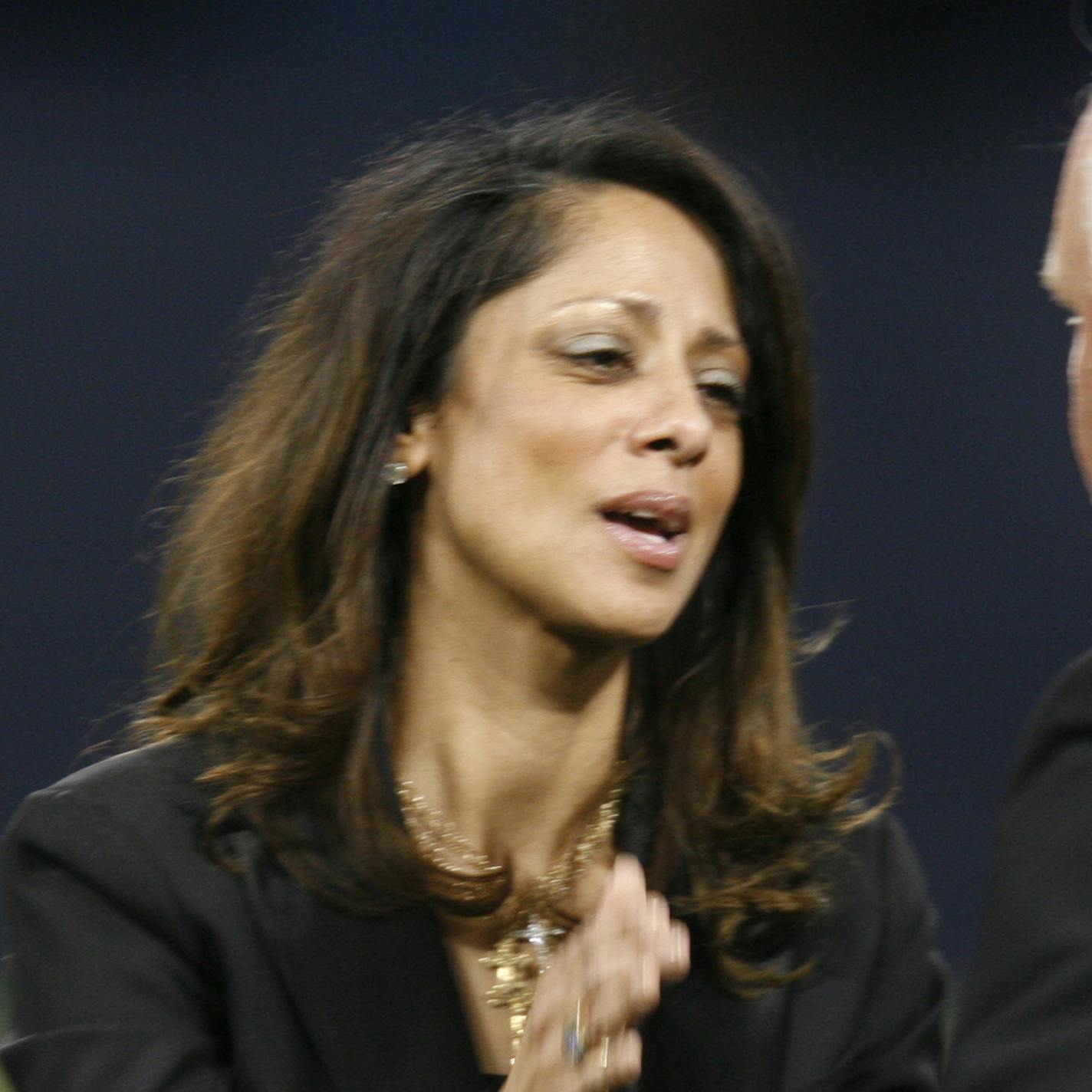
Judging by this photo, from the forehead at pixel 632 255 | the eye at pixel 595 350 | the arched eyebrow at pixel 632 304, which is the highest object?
the forehead at pixel 632 255

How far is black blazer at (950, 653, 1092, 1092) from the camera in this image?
763 mm

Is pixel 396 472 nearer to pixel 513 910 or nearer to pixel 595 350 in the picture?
pixel 595 350

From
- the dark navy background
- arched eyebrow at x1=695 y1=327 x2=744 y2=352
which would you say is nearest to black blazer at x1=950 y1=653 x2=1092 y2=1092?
arched eyebrow at x1=695 y1=327 x2=744 y2=352

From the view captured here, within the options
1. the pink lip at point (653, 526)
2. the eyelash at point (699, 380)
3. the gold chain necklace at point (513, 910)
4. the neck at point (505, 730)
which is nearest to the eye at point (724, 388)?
the eyelash at point (699, 380)

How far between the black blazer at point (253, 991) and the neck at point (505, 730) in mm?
125

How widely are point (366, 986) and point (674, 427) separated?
57 centimetres

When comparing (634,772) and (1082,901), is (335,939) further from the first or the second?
(1082,901)

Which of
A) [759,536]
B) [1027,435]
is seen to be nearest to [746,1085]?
[759,536]

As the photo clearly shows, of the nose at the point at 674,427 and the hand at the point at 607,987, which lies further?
the nose at the point at 674,427

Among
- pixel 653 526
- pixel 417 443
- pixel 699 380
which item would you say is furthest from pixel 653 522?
pixel 417 443

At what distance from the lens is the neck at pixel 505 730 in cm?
176

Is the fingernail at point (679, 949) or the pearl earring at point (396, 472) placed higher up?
the pearl earring at point (396, 472)

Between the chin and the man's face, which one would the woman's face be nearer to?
the chin

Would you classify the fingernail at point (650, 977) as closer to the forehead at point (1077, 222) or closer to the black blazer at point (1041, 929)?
the black blazer at point (1041, 929)
